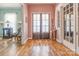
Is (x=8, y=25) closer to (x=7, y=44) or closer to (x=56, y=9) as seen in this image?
(x=7, y=44)

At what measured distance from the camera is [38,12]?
7617 mm

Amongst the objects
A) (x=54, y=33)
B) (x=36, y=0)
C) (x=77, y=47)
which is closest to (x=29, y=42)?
(x=54, y=33)

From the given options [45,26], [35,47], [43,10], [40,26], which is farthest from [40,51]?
[43,10]

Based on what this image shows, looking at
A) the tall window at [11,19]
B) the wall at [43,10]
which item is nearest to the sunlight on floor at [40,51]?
the tall window at [11,19]

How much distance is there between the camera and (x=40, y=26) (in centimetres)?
693

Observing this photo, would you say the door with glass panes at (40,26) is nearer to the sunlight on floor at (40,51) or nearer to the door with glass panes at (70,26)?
the door with glass panes at (70,26)

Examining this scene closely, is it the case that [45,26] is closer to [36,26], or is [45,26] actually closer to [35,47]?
[36,26]

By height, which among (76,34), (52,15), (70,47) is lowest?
(70,47)

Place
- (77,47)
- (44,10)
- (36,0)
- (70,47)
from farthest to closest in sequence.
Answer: (44,10)
(70,47)
(77,47)
(36,0)

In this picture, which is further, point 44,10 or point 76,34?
point 44,10

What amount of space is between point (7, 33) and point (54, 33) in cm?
289

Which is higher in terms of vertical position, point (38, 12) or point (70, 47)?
point (38, 12)

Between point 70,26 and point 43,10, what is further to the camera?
point 43,10

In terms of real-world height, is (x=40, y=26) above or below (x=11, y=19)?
below
